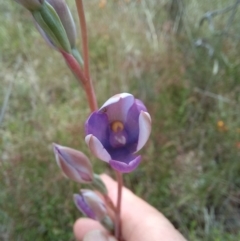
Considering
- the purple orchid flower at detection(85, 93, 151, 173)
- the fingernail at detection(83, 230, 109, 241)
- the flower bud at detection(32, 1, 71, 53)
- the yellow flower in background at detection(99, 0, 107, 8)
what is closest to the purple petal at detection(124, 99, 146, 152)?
the purple orchid flower at detection(85, 93, 151, 173)

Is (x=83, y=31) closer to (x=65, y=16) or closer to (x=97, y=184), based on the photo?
(x=65, y=16)

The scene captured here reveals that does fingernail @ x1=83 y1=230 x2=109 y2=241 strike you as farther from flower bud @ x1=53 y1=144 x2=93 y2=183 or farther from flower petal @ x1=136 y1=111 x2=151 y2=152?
flower petal @ x1=136 y1=111 x2=151 y2=152

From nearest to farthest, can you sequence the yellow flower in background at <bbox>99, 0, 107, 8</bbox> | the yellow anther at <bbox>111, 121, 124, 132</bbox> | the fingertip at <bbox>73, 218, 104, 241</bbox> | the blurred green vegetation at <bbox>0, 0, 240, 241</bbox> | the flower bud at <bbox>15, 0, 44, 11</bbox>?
the flower bud at <bbox>15, 0, 44, 11</bbox>, the yellow anther at <bbox>111, 121, 124, 132</bbox>, the fingertip at <bbox>73, 218, 104, 241</bbox>, the blurred green vegetation at <bbox>0, 0, 240, 241</bbox>, the yellow flower in background at <bbox>99, 0, 107, 8</bbox>

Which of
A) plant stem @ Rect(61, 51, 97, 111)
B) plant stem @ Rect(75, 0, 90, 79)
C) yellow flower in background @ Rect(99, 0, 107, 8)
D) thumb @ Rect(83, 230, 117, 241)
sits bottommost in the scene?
thumb @ Rect(83, 230, 117, 241)

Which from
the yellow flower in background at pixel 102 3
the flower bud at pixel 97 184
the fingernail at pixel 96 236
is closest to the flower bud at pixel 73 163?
the flower bud at pixel 97 184

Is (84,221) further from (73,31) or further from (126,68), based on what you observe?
(126,68)

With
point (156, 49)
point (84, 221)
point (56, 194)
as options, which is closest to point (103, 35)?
point (156, 49)

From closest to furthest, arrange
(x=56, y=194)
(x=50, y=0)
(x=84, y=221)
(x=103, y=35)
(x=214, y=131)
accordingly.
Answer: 1. (x=50, y=0)
2. (x=84, y=221)
3. (x=56, y=194)
4. (x=214, y=131)
5. (x=103, y=35)

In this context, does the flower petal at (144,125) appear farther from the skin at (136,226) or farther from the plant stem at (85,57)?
the skin at (136,226)
